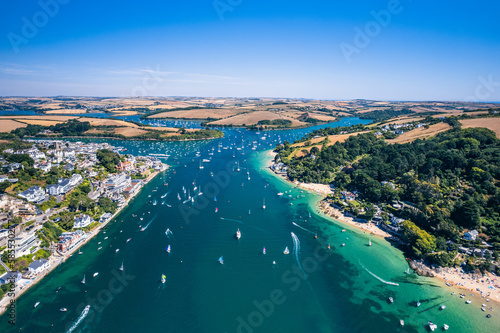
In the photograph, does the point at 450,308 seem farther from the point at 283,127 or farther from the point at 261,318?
the point at 283,127

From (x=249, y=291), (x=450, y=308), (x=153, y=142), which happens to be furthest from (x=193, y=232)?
(x=153, y=142)

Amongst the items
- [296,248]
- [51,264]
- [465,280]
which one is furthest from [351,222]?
[51,264]

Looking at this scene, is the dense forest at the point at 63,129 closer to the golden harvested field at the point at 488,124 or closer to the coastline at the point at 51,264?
the coastline at the point at 51,264

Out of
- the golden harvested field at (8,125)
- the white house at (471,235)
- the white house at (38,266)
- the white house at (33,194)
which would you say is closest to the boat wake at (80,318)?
the white house at (38,266)

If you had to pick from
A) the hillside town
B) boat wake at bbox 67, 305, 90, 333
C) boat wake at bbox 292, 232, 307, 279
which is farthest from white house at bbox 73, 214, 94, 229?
boat wake at bbox 292, 232, 307, 279

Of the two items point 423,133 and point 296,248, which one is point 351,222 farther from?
point 423,133

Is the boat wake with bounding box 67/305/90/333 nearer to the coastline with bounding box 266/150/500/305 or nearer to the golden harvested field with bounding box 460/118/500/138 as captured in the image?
the coastline with bounding box 266/150/500/305
